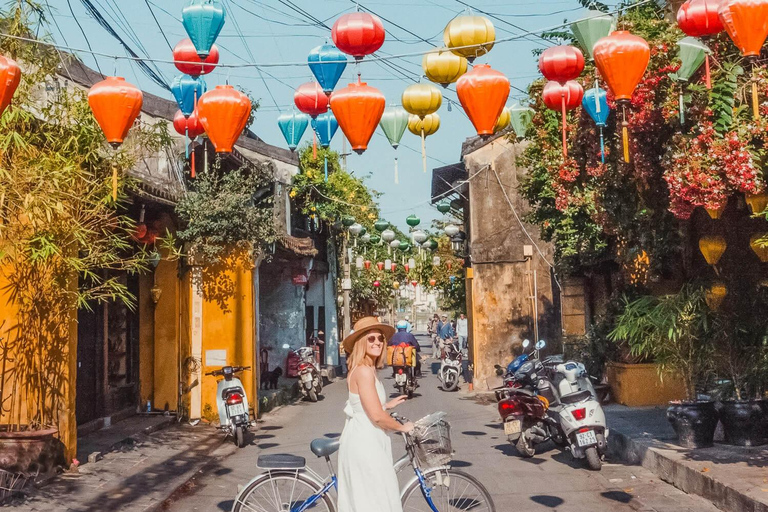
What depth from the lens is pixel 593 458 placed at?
9312 mm

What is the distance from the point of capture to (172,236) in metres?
14.0

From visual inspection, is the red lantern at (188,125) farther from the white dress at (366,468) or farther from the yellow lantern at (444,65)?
the white dress at (366,468)

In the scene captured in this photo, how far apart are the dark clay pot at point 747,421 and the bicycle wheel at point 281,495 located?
530cm

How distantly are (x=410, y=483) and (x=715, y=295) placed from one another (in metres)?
5.14

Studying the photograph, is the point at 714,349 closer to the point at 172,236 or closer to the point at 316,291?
the point at 172,236

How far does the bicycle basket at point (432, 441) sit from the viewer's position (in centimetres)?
581

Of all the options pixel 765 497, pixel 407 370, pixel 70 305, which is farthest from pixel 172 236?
pixel 765 497

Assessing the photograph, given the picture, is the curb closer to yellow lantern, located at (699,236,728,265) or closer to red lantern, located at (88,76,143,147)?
yellow lantern, located at (699,236,728,265)

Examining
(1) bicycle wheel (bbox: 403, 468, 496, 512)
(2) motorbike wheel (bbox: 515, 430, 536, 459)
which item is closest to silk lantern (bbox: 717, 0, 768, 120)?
(1) bicycle wheel (bbox: 403, 468, 496, 512)

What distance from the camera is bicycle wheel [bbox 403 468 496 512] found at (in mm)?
5879

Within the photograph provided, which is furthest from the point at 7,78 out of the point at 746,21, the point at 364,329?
the point at 746,21

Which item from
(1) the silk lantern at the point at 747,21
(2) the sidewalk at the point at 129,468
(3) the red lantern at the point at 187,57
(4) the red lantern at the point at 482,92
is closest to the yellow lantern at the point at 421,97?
(4) the red lantern at the point at 482,92

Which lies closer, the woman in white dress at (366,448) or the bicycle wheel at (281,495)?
the woman in white dress at (366,448)

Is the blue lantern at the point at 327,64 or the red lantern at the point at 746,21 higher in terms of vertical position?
the blue lantern at the point at 327,64
